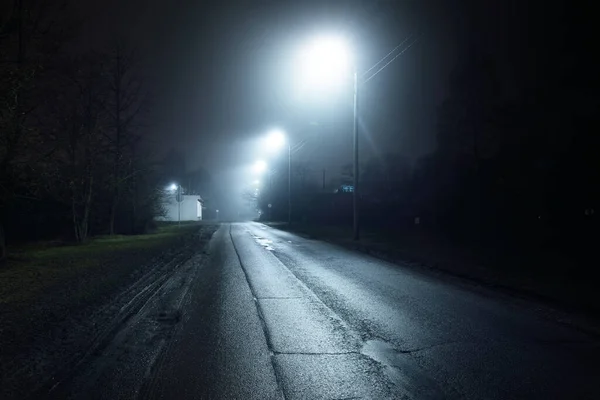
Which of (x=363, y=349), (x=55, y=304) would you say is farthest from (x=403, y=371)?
(x=55, y=304)

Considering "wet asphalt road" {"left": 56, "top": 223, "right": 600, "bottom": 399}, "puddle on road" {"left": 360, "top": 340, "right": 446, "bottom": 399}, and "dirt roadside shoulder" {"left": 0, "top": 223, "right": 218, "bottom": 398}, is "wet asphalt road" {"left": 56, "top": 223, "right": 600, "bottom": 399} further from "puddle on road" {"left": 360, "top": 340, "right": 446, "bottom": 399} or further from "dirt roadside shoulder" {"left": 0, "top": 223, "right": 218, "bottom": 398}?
"dirt roadside shoulder" {"left": 0, "top": 223, "right": 218, "bottom": 398}

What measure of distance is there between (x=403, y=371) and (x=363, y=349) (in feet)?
3.22

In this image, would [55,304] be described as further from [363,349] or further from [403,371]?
[403,371]

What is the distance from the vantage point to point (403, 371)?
586cm

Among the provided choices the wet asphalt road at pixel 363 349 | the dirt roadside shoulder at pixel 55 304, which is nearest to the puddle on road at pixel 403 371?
the wet asphalt road at pixel 363 349

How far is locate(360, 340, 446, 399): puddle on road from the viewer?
5184mm

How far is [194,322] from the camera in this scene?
847cm

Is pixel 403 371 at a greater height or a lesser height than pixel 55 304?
lesser

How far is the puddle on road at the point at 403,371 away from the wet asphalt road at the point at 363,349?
0.01m

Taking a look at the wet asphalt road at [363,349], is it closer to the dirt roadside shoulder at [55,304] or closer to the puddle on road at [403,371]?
the puddle on road at [403,371]

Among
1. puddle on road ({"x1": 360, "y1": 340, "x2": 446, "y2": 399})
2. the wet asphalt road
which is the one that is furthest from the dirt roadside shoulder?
puddle on road ({"x1": 360, "y1": 340, "x2": 446, "y2": 399})

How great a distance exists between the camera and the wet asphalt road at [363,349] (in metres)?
5.27

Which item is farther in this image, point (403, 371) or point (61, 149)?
point (61, 149)

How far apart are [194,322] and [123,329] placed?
107 centimetres
